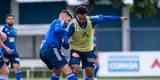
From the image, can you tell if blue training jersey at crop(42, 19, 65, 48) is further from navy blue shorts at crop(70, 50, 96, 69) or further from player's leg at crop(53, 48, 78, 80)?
navy blue shorts at crop(70, 50, 96, 69)

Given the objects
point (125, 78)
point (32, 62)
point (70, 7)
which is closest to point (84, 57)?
point (125, 78)

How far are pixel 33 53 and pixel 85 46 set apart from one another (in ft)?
58.3

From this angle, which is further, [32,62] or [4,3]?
[4,3]

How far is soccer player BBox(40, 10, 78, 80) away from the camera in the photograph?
55.3ft

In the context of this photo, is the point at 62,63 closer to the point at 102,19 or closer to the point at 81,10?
the point at 81,10

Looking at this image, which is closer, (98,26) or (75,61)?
(75,61)

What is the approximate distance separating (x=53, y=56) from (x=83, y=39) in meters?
1.59

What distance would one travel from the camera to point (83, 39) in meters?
18.3

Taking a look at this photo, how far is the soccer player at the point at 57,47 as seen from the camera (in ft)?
55.3

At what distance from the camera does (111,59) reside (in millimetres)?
30562

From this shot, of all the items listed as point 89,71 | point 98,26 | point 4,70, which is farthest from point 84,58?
point 98,26

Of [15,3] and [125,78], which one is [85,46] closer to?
[125,78]

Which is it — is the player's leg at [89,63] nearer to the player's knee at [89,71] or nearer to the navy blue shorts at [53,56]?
the player's knee at [89,71]

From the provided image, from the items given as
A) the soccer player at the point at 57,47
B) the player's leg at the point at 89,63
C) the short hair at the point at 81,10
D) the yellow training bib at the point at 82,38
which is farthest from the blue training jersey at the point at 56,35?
the player's leg at the point at 89,63
